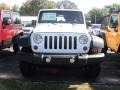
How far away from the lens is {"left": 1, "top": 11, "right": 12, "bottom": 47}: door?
14078mm

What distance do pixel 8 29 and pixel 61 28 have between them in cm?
517

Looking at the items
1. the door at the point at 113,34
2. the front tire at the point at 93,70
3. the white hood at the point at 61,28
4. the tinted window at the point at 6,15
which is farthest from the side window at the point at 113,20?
the tinted window at the point at 6,15

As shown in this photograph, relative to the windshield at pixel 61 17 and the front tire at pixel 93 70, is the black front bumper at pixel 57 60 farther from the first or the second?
the windshield at pixel 61 17

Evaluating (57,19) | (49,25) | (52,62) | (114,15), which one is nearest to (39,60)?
(52,62)

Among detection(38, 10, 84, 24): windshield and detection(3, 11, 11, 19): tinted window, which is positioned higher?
detection(38, 10, 84, 24): windshield

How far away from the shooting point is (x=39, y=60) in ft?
30.3

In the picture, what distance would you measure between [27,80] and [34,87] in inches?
40.1

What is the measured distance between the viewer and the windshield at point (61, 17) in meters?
11.2

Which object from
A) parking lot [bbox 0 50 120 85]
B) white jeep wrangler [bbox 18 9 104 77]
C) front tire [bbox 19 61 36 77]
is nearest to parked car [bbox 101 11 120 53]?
parking lot [bbox 0 50 120 85]

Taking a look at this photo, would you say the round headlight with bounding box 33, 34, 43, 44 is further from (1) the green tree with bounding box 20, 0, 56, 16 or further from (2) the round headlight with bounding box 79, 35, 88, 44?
(1) the green tree with bounding box 20, 0, 56, 16

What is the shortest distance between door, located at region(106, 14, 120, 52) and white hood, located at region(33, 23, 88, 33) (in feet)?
6.54

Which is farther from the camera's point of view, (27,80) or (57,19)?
(57,19)

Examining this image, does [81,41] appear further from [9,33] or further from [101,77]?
[9,33]

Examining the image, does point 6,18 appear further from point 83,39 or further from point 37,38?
point 83,39
